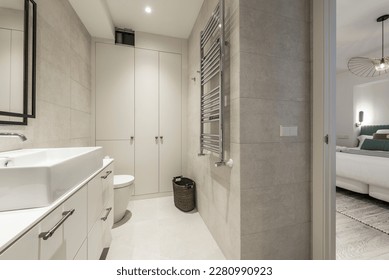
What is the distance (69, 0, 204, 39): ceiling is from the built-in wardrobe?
0.28 meters

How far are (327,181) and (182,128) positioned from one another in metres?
1.95

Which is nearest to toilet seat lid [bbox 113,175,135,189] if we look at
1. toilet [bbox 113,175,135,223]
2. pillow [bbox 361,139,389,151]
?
toilet [bbox 113,175,135,223]

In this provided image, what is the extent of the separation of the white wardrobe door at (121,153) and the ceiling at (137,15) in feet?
4.88

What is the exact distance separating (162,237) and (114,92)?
2000 mm

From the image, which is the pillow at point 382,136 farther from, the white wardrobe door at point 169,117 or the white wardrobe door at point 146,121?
the white wardrobe door at point 146,121

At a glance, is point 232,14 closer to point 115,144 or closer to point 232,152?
point 232,152

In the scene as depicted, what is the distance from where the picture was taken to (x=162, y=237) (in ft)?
5.50

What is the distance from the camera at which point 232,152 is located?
1.27 metres

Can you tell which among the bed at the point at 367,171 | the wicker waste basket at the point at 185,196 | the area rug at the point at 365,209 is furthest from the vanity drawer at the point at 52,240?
the bed at the point at 367,171

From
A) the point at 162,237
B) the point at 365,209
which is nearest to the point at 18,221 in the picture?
the point at 162,237

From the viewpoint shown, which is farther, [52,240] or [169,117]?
[169,117]

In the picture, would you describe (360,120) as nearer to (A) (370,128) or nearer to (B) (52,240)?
(A) (370,128)

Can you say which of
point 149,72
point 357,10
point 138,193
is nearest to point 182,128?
point 149,72

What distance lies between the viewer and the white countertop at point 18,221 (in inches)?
17.1
